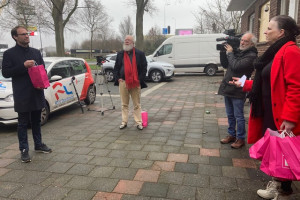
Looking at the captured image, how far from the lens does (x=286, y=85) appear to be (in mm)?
2336

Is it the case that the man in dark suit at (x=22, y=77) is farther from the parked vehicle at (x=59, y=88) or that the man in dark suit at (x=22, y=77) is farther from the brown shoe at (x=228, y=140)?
the brown shoe at (x=228, y=140)

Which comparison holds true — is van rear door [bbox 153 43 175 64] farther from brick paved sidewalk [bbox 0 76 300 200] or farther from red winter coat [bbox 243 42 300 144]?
red winter coat [bbox 243 42 300 144]

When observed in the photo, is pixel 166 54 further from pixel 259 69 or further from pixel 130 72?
pixel 259 69

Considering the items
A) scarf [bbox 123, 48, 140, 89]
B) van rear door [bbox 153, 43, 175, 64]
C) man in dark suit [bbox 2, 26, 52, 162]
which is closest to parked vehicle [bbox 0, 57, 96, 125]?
man in dark suit [bbox 2, 26, 52, 162]

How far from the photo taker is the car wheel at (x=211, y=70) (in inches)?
612

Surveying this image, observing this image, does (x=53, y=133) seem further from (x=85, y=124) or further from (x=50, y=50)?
(x=50, y=50)

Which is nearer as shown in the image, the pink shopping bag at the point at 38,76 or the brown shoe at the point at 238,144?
the pink shopping bag at the point at 38,76

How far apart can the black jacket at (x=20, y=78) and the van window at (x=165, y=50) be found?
1235 centimetres

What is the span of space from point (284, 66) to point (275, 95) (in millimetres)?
287

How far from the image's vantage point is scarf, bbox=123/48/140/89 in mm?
4918

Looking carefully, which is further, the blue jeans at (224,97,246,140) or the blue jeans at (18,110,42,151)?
the blue jeans at (224,97,246,140)

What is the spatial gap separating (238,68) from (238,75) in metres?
0.14

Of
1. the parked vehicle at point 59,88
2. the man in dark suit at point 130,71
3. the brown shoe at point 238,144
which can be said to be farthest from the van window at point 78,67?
the brown shoe at point 238,144

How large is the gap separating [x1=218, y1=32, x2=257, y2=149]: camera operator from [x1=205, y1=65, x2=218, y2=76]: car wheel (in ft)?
38.1
